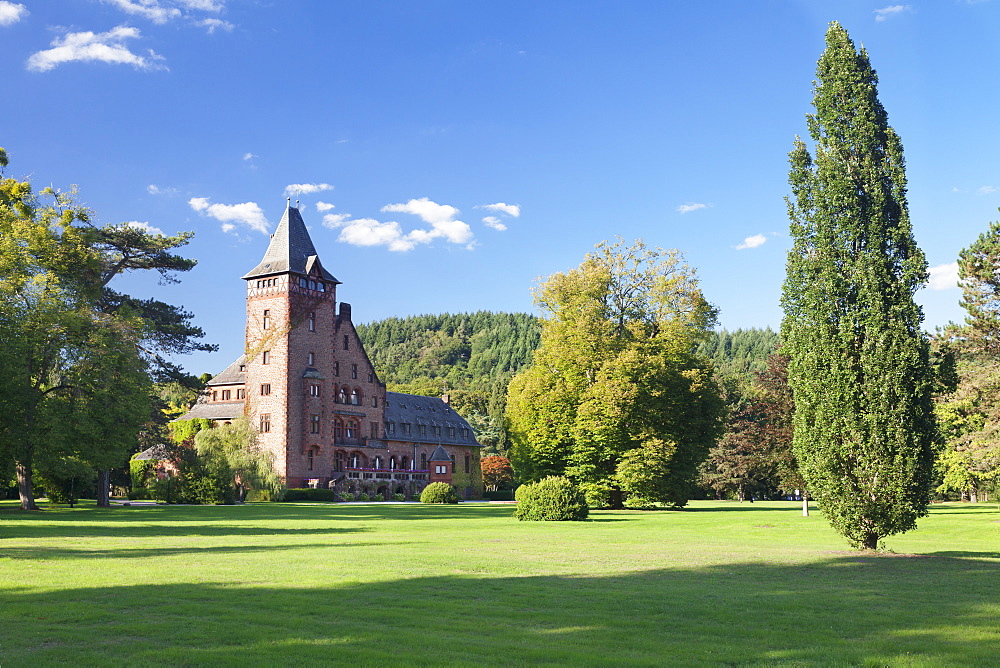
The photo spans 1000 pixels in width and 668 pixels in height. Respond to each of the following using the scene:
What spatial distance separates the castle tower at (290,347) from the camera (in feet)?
Answer: 235

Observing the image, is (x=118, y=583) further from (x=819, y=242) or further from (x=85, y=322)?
(x=85, y=322)

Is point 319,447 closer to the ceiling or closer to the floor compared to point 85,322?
closer to the floor

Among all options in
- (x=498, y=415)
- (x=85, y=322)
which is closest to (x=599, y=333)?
(x=85, y=322)

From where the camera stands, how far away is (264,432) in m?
72.3

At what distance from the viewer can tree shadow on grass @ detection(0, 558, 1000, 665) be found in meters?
8.77

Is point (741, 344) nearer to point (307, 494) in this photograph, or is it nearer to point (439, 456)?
point (439, 456)

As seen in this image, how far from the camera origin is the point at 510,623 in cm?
1073

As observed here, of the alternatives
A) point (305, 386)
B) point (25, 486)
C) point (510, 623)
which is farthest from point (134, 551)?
point (305, 386)

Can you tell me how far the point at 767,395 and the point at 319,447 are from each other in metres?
41.4

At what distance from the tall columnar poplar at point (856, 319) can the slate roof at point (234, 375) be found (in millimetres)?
61278

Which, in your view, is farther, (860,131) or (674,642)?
(860,131)

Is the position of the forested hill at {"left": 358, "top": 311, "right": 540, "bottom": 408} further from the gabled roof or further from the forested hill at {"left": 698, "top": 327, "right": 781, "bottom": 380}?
the gabled roof

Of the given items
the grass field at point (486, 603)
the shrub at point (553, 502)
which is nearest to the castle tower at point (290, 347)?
the shrub at point (553, 502)

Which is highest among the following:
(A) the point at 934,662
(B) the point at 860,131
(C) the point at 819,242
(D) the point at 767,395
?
(B) the point at 860,131
